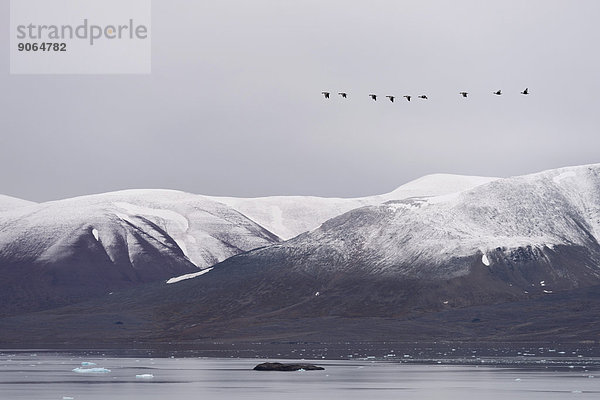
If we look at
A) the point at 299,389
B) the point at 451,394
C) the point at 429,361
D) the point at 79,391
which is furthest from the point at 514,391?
the point at 429,361

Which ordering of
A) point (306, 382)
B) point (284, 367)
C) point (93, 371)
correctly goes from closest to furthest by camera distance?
point (306, 382) → point (93, 371) → point (284, 367)

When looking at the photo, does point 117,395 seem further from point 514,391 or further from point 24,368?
point 24,368

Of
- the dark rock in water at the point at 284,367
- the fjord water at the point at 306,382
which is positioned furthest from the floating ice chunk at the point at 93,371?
the dark rock in water at the point at 284,367

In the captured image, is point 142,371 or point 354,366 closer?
point 142,371

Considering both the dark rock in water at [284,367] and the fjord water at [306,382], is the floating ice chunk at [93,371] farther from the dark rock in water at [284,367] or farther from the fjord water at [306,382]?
the dark rock in water at [284,367]

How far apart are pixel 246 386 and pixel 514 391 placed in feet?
74.1

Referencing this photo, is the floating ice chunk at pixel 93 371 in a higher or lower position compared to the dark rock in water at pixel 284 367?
higher

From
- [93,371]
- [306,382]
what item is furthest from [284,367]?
[306,382]

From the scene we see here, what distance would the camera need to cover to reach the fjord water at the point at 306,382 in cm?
9356

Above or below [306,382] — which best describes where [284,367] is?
below

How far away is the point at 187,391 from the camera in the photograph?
99250 millimetres

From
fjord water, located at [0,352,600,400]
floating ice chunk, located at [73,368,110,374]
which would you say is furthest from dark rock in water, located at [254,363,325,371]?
floating ice chunk, located at [73,368,110,374]

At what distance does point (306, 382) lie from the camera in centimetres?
10944

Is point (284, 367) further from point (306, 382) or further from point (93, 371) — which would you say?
point (306, 382)
